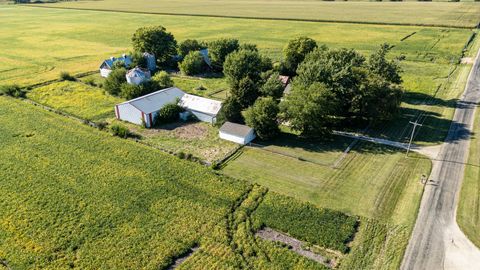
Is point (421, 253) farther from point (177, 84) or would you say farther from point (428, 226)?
point (177, 84)

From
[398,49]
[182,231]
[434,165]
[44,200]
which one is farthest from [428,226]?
[398,49]

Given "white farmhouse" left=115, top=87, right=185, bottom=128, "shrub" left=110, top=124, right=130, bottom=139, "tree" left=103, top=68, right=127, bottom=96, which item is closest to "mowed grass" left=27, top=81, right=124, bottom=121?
"tree" left=103, top=68, right=127, bottom=96

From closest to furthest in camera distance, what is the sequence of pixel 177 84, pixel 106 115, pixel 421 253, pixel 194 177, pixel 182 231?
pixel 421 253 < pixel 182 231 < pixel 194 177 < pixel 106 115 < pixel 177 84

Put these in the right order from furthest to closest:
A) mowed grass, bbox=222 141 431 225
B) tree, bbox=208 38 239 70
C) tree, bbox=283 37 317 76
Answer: tree, bbox=208 38 239 70, tree, bbox=283 37 317 76, mowed grass, bbox=222 141 431 225

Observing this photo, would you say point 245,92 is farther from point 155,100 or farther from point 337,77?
point 155,100

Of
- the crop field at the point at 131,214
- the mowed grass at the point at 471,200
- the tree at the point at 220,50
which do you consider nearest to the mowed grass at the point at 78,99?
the crop field at the point at 131,214

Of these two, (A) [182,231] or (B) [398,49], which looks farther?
(B) [398,49]

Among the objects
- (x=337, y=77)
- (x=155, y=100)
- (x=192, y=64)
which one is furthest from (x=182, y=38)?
(x=337, y=77)

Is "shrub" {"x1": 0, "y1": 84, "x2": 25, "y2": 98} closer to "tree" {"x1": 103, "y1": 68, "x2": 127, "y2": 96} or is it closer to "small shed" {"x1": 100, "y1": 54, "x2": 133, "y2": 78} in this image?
"tree" {"x1": 103, "y1": 68, "x2": 127, "y2": 96}
